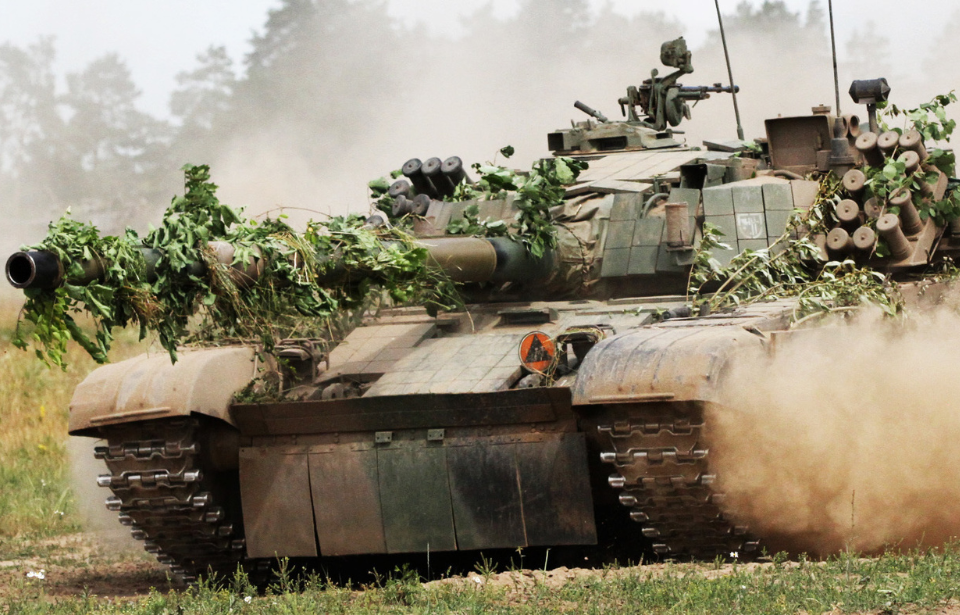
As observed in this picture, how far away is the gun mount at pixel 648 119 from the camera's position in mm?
13539

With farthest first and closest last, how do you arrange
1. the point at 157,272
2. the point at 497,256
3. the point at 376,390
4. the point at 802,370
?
1. the point at 497,256
2. the point at 376,390
3. the point at 802,370
4. the point at 157,272

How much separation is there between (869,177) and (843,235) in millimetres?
658

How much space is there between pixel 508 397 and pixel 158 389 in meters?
2.27

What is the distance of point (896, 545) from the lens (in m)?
9.74

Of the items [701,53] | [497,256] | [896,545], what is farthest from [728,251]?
[701,53]

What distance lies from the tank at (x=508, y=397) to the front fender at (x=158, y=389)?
0.06 feet

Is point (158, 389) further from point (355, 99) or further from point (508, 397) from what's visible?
point (355, 99)

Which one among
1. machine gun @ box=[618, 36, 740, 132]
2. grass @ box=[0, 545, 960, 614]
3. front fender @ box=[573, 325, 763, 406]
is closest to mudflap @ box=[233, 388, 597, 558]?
front fender @ box=[573, 325, 763, 406]

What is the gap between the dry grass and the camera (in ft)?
48.6

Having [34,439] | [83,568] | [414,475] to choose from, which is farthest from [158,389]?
[34,439]

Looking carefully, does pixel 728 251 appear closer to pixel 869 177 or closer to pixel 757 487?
pixel 869 177

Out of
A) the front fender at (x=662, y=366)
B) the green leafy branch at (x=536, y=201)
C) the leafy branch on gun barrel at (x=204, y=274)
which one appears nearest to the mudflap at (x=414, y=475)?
the front fender at (x=662, y=366)

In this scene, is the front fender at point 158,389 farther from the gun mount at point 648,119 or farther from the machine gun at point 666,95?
the machine gun at point 666,95

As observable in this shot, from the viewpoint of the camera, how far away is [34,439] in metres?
18.3
